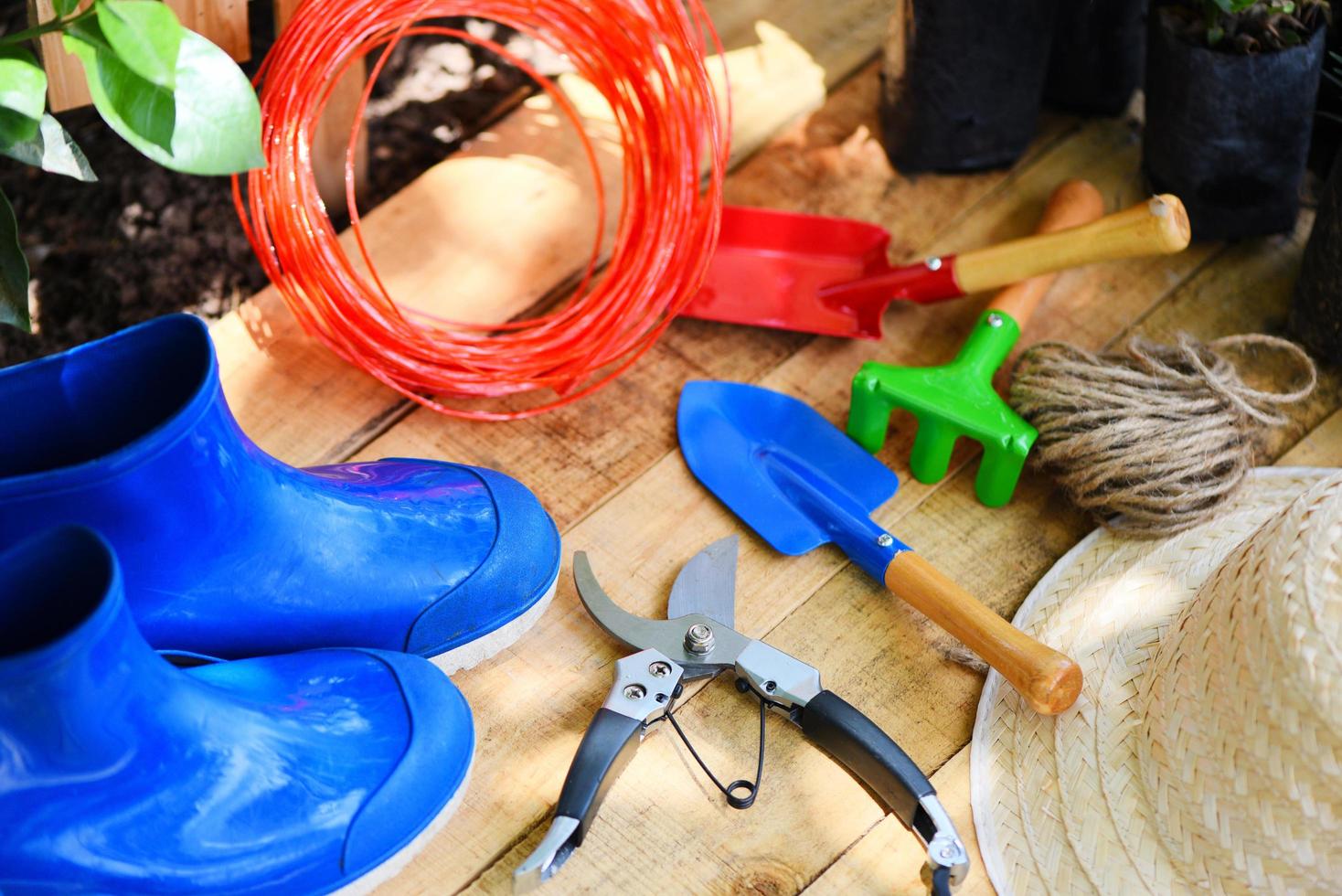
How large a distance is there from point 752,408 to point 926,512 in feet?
0.67

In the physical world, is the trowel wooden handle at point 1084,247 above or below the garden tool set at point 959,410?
above

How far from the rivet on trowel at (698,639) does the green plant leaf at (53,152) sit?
59 cm

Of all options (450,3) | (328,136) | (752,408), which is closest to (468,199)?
(328,136)

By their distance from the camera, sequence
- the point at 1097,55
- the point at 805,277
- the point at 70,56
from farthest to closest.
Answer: the point at 1097,55 → the point at 805,277 → the point at 70,56

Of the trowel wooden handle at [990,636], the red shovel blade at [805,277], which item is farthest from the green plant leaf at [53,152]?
the trowel wooden handle at [990,636]

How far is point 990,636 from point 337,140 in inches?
36.8

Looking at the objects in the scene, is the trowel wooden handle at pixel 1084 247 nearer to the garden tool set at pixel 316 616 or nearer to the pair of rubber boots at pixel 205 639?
the garden tool set at pixel 316 616

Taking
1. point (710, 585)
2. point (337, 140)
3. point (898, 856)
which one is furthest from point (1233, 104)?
point (337, 140)

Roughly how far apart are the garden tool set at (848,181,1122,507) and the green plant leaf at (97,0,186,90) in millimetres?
705

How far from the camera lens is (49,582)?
89 centimetres

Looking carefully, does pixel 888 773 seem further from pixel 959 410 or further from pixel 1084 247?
pixel 1084 247

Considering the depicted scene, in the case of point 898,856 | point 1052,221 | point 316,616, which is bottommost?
point 898,856

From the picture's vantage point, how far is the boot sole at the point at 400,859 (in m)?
1.03

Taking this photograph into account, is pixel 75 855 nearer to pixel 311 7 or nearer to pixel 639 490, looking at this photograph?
pixel 639 490
